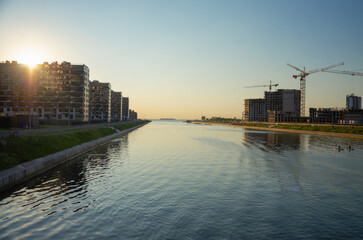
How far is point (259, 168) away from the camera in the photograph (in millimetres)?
34344

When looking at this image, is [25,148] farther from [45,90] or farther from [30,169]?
[45,90]

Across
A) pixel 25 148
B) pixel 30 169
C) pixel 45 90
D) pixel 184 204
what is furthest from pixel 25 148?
pixel 45 90

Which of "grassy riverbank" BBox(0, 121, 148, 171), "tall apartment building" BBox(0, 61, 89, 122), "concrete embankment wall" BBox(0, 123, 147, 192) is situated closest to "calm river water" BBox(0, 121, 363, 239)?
"concrete embankment wall" BBox(0, 123, 147, 192)

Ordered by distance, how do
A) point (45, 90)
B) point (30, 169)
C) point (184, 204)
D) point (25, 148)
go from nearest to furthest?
point (184, 204), point (30, 169), point (25, 148), point (45, 90)

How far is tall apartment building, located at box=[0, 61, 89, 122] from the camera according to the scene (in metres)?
152

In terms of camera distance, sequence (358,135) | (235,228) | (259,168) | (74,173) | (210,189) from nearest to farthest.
Result: (235,228) → (210,189) → (74,173) → (259,168) → (358,135)

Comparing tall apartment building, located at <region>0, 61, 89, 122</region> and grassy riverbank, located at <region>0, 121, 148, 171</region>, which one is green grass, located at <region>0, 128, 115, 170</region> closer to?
grassy riverbank, located at <region>0, 121, 148, 171</region>

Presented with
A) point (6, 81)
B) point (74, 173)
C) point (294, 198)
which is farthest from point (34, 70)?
point (294, 198)

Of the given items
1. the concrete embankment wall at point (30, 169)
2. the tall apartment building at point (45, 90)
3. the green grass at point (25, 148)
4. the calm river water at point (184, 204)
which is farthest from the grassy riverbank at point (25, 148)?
the tall apartment building at point (45, 90)

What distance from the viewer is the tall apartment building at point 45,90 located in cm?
15175

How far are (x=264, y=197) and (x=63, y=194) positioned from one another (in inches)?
668

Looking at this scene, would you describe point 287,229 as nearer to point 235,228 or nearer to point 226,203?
point 235,228

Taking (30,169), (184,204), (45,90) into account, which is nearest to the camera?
(184,204)

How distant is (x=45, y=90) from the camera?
158m
